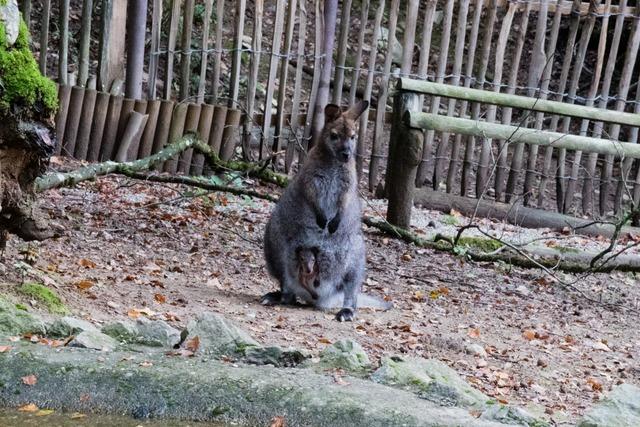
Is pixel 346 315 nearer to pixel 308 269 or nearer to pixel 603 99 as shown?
pixel 308 269

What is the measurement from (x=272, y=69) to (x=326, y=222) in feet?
11.6

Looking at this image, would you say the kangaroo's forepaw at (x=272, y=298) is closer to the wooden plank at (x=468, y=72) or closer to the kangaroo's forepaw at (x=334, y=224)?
the kangaroo's forepaw at (x=334, y=224)

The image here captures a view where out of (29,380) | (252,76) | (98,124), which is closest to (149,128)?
(98,124)

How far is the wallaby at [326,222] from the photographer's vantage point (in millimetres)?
6605

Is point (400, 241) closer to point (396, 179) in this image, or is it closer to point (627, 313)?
point (396, 179)

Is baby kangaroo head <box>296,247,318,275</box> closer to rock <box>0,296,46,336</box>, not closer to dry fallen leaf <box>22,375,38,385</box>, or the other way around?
rock <box>0,296,46,336</box>

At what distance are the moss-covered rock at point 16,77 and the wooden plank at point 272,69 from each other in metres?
5.13

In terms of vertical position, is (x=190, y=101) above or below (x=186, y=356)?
above

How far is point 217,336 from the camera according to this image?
4496 mm

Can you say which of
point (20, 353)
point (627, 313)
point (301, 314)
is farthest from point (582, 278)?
point (20, 353)

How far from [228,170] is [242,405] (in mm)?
5488

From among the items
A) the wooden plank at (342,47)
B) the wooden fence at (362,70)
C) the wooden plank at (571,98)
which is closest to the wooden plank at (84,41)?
the wooden fence at (362,70)

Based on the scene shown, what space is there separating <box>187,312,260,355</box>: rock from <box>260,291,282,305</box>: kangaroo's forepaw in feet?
5.86

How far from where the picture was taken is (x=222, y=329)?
454 cm
